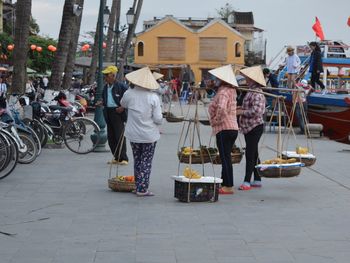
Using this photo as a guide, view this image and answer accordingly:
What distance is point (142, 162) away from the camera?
31.3 feet

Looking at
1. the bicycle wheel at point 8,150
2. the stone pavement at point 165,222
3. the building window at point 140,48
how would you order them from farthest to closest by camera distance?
the building window at point 140,48 < the bicycle wheel at point 8,150 < the stone pavement at point 165,222

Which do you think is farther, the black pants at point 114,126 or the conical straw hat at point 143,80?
the black pants at point 114,126

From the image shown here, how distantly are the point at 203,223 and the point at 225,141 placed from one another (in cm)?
212

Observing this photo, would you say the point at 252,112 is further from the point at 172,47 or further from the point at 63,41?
the point at 172,47

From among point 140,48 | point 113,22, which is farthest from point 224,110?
point 140,48

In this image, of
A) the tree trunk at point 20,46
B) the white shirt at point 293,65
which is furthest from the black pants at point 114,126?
the white shirt at point 293,65

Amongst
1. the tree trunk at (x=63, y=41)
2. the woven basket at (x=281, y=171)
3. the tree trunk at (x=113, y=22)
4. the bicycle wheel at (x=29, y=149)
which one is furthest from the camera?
the tree trunk at (x=113, y=22)

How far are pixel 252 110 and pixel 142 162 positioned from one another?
5.48 feet

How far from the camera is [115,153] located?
12.5m

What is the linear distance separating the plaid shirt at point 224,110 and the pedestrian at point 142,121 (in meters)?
0.74

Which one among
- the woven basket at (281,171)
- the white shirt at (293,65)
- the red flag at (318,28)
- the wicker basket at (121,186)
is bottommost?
the wicker basket at (121,186)

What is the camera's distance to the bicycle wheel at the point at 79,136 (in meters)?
14.8

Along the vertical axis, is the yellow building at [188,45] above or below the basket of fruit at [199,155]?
above

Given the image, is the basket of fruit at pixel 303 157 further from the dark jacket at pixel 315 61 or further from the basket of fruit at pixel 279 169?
the dark jacket at pixel 315 61
